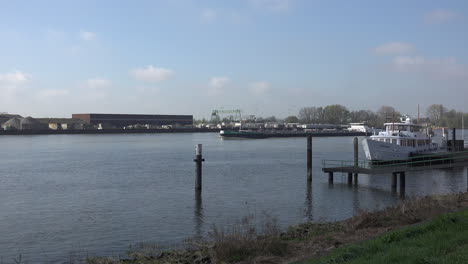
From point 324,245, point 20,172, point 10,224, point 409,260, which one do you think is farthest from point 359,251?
point 20,172

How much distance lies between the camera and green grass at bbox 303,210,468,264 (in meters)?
10.2

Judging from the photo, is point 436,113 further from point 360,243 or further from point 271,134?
point 360,243

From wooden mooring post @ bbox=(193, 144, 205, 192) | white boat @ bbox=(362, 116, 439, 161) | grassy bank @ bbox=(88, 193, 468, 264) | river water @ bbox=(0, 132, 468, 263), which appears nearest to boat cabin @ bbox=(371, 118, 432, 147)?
white boat @ bbox=(362, 116, 439, 161)

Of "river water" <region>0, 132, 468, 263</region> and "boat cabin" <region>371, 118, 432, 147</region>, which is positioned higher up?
"boat cabin" <region>371, 118, 432, 147</region>

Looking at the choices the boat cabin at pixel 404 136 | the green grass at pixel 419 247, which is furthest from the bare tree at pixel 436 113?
the green grass at pixel 419 247

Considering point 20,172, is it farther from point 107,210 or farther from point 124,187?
point 107,210

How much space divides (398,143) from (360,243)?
1656 inches

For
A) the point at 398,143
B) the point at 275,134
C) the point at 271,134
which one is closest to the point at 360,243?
the point at 398,143

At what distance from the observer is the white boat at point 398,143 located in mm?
50688

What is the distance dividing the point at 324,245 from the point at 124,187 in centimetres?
2560

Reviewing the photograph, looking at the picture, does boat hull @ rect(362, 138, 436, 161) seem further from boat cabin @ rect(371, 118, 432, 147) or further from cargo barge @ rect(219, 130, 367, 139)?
cargo barge @ rect(219, 130, 367, 139)

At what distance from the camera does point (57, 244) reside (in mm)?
20641

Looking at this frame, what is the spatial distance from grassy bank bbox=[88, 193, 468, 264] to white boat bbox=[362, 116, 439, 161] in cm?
2871

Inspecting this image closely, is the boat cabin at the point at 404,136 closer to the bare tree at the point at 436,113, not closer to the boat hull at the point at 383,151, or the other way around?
the boat hull at the point at 383,151
